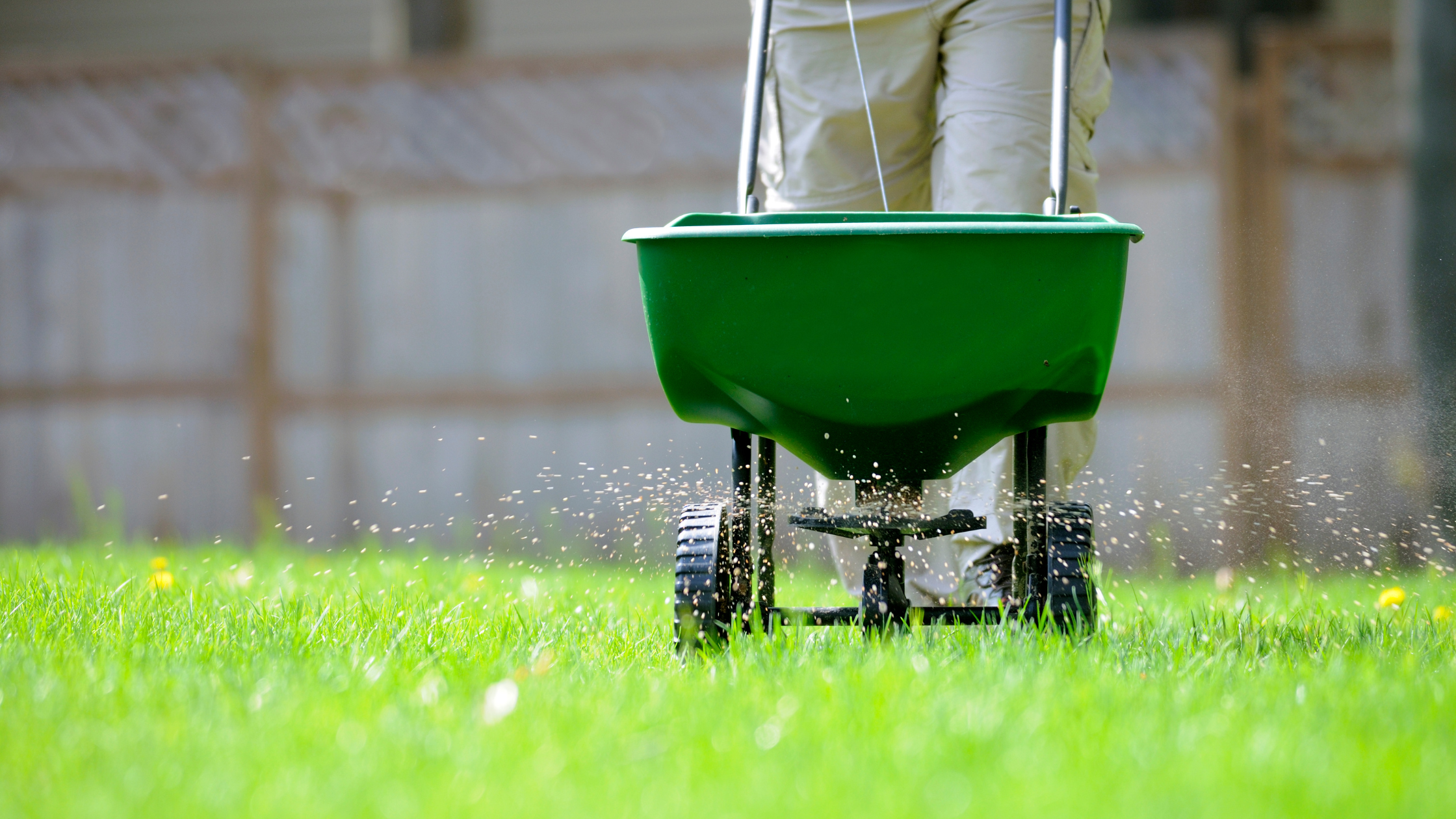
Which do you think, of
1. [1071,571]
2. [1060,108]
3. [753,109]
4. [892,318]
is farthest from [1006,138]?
[1071,571]

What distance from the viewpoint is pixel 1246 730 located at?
1.37 metres

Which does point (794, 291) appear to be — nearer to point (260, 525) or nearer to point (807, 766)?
point (807, 766)

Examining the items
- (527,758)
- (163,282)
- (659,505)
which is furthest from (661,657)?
(163,282)

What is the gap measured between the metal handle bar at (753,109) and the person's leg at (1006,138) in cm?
33

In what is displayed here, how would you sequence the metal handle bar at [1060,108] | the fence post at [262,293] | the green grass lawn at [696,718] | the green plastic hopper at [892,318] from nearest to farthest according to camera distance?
1. the green grass lawn at [696,718]
2. the green plastic hopper at [892,318]
3. the metal handle bar at [1060,108]
4. the fence post at [262,293]

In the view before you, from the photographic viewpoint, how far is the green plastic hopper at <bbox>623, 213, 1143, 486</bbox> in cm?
175

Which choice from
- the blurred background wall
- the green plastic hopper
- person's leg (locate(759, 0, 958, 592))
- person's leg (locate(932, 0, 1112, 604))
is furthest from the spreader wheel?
the blurred background wall

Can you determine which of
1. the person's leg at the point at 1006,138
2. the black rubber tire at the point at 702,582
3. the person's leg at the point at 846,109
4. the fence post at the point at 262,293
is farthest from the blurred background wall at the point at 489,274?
the black rubber tire at the point at 702,582

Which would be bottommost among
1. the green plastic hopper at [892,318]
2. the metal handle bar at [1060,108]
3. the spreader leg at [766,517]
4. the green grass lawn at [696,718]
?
the green grass lawn at [696,718]

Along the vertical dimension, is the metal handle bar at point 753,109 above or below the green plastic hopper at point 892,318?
above

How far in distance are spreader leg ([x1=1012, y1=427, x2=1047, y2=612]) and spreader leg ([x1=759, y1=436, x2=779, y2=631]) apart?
14.5 inches

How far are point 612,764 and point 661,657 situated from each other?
2.23 feet

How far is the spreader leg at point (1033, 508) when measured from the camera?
194 centimetres

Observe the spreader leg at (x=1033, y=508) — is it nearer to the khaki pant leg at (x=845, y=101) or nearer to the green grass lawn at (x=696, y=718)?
the green grass lawn at (x=696, y=718)
